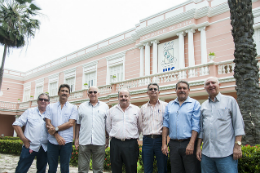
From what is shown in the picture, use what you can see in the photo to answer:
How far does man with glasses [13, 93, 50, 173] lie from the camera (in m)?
3.71

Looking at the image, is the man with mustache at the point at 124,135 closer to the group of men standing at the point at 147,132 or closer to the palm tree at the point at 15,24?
the group of men standing at the point at 147,132

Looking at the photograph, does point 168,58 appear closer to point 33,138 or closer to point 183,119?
point 183,119

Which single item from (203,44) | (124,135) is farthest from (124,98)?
(203,44)

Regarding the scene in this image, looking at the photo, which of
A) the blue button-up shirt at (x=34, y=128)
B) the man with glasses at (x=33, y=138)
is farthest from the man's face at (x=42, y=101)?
the blue button-up shirt at (x=34, y=128)

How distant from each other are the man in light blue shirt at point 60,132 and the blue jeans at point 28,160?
1.29 ft

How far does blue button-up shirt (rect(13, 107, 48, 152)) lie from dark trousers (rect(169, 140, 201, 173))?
91.6 inches

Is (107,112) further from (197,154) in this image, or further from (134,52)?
(134,52)

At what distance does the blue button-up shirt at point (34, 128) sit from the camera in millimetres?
3756

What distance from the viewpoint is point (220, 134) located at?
8.98ft

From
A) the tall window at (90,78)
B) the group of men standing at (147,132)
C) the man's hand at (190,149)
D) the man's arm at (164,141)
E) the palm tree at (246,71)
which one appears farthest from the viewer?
the tall window at (90,78)

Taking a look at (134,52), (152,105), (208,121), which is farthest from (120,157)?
(134,52)

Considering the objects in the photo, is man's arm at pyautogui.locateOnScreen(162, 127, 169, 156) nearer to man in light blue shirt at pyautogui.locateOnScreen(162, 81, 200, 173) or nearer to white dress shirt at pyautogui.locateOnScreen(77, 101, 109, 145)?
man in light blue shirt at pyautogui.locateOnScreen(162, 81, 200, 173)

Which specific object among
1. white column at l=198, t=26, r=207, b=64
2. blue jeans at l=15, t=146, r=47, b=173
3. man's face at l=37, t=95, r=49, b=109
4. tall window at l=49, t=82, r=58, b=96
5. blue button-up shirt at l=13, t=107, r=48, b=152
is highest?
white column at l=198, t=26, r=207, b=64

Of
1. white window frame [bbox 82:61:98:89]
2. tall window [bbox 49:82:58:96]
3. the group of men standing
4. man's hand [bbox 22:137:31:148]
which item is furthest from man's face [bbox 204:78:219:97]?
tall window [bbox 49:82:58:96]
